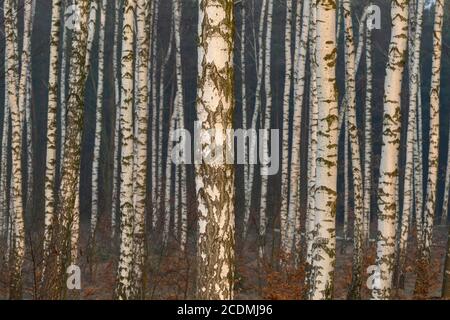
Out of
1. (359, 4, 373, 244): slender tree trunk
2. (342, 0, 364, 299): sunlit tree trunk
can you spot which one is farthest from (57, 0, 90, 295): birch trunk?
(359, 4, 373, 244): slender tree trunk

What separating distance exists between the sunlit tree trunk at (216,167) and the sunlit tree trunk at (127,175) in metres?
3.97

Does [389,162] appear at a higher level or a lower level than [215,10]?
lower

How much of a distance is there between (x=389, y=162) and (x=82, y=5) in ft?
13.6

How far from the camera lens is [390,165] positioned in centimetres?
697

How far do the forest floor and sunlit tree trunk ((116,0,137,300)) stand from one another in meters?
0.93

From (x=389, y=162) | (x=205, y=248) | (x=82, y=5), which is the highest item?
(x=82, y=5)

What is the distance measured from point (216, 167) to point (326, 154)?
6.91 feet

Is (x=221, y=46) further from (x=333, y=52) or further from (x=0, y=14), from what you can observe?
(x=0, y=14)

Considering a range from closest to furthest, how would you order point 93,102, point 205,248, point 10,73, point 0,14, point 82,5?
1. point 205,248
2. point 82,5
3. point 10,73
4. point 0,14
5. point 93,102

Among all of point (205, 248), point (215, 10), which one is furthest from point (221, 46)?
point (205, 248)

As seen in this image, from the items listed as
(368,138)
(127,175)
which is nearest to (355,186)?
(368,138)

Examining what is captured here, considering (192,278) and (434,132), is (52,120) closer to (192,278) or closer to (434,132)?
(192,278)

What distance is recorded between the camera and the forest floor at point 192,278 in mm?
10750
